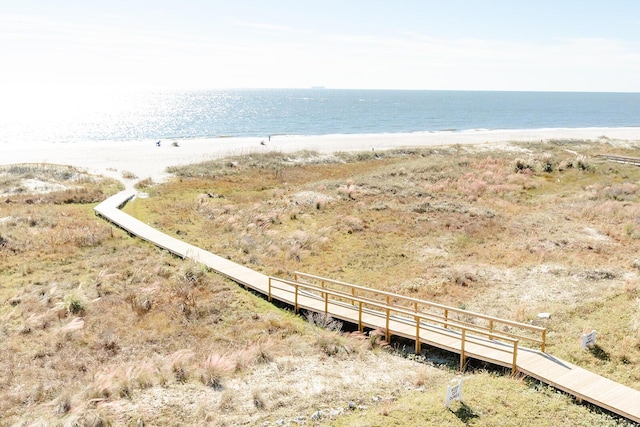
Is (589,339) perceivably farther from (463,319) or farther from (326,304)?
(326,304)

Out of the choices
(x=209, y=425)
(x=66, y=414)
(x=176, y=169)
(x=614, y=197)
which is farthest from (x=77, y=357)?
(x=176, y=169)

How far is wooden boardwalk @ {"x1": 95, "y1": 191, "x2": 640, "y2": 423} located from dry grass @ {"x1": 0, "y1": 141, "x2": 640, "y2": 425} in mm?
520

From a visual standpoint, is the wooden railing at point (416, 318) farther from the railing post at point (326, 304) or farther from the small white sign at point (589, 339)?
the small white sign at point (589, 339)

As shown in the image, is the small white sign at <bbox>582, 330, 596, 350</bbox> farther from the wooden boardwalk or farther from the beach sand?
the beach sand

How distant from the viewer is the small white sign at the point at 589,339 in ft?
44.6

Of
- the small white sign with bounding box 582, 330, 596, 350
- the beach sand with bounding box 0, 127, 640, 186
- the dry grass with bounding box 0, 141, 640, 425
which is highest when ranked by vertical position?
the beach sand with bounding box 0, 127, 640, 186

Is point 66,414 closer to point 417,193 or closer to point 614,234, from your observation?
point 614,234

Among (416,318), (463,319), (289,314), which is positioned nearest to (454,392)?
(416,318)

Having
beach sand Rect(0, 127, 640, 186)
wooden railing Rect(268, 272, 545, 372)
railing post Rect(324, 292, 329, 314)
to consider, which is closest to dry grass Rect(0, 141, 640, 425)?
railing post Rect(324, 292, 329, 314)

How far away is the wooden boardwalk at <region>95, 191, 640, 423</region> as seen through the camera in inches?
444

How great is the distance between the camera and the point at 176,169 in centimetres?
5231

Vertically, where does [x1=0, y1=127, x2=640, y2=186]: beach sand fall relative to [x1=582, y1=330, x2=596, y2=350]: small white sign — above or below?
above

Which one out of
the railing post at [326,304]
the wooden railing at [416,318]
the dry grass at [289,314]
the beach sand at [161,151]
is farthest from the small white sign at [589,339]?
the beach sand at [161,151]

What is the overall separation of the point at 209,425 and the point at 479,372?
258 inches
